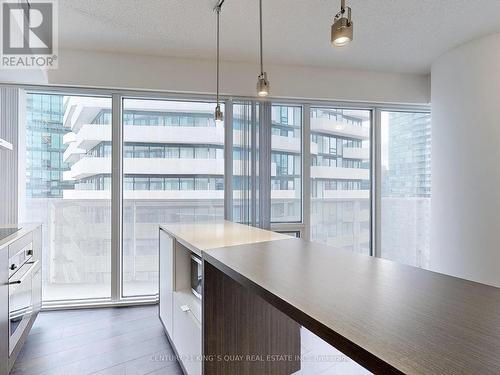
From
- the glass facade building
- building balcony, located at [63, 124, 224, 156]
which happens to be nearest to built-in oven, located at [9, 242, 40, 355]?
the glass facade building

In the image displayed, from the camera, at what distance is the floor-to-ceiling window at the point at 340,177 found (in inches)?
170

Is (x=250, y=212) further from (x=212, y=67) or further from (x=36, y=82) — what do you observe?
(x=36, y=82)

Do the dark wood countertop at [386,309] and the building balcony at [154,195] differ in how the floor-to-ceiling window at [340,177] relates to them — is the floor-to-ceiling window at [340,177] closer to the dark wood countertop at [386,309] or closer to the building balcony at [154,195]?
the building balcony at [154,195]

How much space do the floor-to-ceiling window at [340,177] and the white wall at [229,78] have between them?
0.32 meters

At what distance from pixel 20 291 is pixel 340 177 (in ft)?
11.4

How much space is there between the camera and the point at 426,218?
4.52 metres

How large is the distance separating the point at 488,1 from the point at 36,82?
13.3 feet

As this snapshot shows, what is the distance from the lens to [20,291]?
7.73ft

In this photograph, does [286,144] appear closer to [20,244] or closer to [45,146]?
[45,146]

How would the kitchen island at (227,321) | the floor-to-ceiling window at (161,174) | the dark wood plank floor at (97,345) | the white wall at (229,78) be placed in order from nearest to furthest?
the kitchen island at (227,321) → the dark wood plank floor at (97,345) → the white wall at (229,78) → the floor-to-ceiling window at (161,174)

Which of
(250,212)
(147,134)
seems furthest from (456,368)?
(147,134)

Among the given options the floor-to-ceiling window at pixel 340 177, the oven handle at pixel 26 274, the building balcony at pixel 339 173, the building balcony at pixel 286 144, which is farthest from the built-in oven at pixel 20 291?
the building balcony at pixel 339 173

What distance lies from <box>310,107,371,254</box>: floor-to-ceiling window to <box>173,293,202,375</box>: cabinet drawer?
2.34 meters

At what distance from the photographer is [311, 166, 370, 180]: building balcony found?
14.1ft
